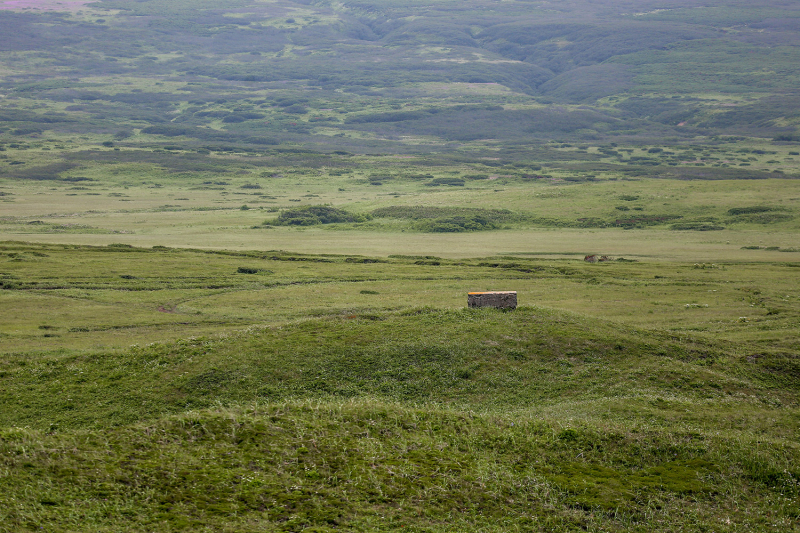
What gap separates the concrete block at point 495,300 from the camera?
34.0 m

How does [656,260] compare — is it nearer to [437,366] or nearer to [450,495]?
[437,366]

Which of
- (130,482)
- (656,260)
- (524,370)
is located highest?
(130,482)

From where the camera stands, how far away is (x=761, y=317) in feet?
153

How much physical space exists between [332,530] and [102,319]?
38.1m

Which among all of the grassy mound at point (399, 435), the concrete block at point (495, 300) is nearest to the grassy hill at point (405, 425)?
the grassy mound at point (399, 435)

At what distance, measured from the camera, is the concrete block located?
1339 inches

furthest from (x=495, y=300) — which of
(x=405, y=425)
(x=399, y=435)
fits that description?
(x=399, y=435)

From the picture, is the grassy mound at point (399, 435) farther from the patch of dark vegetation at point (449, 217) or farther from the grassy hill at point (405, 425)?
the patch of dark vegetation at point (449, 217)

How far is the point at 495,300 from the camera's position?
3412 centimetres

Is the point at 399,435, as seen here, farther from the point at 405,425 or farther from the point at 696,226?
the point at 696,226

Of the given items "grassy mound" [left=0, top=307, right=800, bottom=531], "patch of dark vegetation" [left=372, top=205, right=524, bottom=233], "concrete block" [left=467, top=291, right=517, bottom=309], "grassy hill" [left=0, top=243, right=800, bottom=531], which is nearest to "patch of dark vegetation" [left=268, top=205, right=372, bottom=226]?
"patch of dark vegetation" [left=372, top=205, right=524, bottom=233]

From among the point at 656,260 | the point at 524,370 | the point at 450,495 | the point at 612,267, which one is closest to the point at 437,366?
the point at 524,370

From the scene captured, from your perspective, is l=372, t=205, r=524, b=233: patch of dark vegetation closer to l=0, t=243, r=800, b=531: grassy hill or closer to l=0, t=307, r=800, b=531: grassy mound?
l=0, t=243, r=800, b=531: grassy hill

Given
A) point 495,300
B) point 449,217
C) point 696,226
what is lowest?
point 696,226
